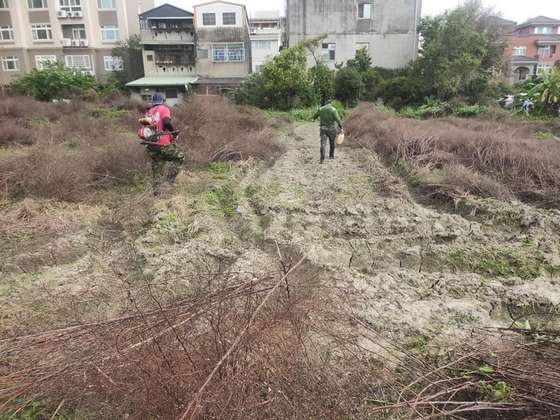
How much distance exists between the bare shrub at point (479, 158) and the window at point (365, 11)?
75.4 feet

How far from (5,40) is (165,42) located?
13.6 metres

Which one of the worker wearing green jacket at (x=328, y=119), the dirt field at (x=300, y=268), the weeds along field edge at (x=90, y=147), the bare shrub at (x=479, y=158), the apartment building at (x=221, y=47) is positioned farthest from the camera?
the apartment building at (x=221, y=47)

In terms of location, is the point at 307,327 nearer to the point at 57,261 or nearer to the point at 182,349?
the point at 182,349

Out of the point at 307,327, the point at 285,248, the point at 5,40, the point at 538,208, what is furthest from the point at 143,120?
the point at 5,40

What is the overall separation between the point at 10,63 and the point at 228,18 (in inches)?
745

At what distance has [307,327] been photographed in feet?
9.43

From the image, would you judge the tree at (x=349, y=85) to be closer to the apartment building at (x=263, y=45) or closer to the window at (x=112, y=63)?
the apartment building at (x=263, y=45)

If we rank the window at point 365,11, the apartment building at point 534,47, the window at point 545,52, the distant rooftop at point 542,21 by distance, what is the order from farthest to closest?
the distant rooftop at point 542,21
the window at point 545,52
the apartment building at point 534,47
the window at point 365,11

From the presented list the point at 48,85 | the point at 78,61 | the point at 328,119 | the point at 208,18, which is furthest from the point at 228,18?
the point at 328,119

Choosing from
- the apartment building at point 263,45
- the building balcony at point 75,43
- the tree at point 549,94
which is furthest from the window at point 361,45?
the building balcony at point 75,43

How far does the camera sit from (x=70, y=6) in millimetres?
31500

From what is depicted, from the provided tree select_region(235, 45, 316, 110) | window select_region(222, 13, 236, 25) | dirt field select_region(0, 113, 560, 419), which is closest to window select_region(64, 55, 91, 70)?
window select_region(222, 13, 236, 25)

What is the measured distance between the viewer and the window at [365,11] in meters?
31.1

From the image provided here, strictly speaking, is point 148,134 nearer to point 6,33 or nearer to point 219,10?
point 219,10
